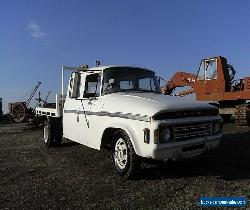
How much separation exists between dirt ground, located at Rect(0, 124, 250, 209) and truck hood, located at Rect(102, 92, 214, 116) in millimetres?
1376

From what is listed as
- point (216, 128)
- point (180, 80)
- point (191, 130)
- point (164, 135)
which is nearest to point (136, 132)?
point (164, 135)

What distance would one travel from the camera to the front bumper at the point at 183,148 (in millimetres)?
6332

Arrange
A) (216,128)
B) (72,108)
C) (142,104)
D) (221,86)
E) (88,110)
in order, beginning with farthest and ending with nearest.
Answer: (221,86) → (72,108) → (88,110) → (216,128) → (142,104)

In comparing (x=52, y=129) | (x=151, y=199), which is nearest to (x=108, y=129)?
(x=151, y=199)

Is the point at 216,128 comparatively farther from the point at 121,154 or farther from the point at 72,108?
the point at 72,108

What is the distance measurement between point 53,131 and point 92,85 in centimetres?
348

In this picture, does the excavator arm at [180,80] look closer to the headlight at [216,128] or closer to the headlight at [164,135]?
the headlight at [216,128]

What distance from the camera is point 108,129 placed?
764 cm

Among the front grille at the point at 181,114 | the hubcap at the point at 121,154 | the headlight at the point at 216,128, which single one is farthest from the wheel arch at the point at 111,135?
the headlight at the point at 216,128

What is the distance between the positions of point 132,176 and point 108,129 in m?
1.26

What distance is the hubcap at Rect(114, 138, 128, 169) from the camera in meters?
7.05

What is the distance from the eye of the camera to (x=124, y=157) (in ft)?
23.3

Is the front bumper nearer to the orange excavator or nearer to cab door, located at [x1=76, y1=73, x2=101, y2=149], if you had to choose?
cab door, located at [x1=76, y1=73, x2=101, y2=149]

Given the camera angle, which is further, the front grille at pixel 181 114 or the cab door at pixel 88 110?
the cab door at pixel 88 110
